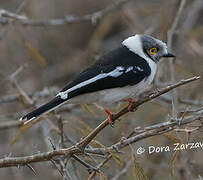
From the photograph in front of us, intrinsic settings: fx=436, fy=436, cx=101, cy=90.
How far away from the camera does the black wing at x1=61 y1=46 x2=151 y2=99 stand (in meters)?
3.39

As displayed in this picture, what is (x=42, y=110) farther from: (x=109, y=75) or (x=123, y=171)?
(x=123, y=171)

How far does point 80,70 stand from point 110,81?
284cm

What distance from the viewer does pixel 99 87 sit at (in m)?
3.43

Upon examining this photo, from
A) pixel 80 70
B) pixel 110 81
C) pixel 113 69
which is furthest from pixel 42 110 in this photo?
pixel 80 70

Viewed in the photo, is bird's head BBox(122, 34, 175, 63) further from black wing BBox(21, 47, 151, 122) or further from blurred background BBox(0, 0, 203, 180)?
blurred background BBox(0, 0, 203, 180)

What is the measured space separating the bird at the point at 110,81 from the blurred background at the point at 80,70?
10.3 inches

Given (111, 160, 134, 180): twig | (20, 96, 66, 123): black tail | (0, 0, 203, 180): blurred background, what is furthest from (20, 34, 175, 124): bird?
(111, 160, 134, 180): twig

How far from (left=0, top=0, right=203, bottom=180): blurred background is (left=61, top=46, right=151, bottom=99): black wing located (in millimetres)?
311

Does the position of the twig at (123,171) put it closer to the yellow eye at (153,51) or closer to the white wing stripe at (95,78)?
the white wing stripe at (95,78)

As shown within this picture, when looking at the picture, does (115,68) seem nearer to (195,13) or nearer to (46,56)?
(195,13)

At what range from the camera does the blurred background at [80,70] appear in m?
4.39

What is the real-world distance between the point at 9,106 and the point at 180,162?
2899 mm

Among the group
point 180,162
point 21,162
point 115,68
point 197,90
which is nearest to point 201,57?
point 197,90

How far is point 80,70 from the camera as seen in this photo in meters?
6.30
